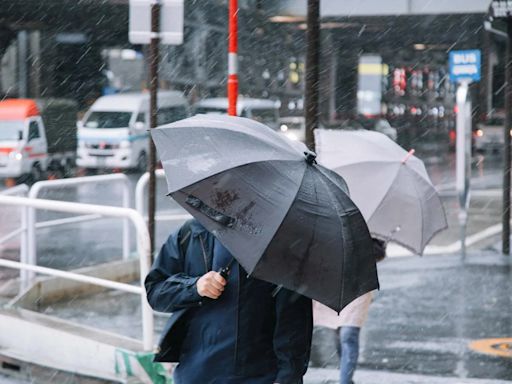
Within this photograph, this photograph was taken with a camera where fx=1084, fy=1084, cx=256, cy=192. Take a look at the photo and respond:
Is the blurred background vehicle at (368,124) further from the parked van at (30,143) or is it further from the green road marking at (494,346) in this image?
the green road marking at (494,346)

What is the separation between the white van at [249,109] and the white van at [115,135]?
13.2 ft

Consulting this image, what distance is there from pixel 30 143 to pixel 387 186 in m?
23.1

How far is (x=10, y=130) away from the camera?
2830cm

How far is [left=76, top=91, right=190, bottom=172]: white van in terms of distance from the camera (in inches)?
1238

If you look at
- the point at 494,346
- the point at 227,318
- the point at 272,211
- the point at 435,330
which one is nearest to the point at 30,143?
the point at 435,330

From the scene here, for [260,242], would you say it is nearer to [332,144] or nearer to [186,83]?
[332,144]

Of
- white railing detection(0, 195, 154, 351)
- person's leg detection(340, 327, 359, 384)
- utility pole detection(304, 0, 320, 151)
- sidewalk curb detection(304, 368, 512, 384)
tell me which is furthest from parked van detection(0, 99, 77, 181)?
person's leg detection(340, 327, 359, 384)

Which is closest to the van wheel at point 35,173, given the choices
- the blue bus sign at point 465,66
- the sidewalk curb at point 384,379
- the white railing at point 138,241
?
the blue bus sign at point 465,66

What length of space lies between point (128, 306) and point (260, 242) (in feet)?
19.9

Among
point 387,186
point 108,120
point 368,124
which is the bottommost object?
point 368,124

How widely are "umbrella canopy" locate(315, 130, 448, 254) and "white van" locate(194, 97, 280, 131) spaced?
101 feet

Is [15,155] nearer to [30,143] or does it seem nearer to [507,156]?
[30,143]

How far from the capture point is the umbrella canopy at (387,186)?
5676 mm

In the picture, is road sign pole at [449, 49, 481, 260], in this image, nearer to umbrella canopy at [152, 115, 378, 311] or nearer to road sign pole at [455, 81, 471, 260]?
road sign pole at [455, 81, 471, 260]
